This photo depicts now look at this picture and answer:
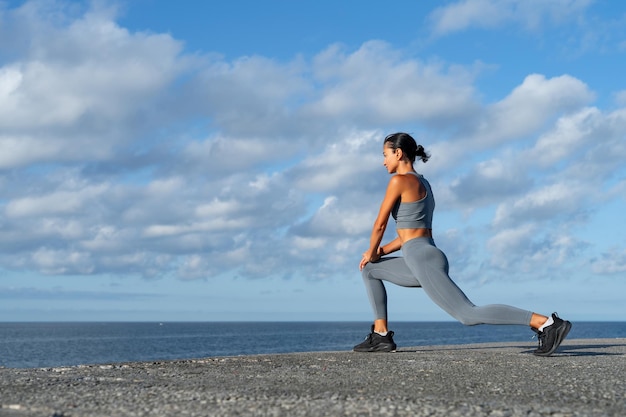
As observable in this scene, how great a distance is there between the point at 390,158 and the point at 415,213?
2.68 ft

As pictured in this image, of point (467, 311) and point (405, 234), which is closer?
point (467, 311)

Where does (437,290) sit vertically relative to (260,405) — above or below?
above

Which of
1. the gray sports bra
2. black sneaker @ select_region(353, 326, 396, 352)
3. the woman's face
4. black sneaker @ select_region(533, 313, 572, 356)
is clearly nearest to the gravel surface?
black sneaker @ select_region(533, 313, 572, 356)

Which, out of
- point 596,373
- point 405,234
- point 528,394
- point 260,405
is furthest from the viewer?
point 405,234

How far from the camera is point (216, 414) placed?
13.8 ft

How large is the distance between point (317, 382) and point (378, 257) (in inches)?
133

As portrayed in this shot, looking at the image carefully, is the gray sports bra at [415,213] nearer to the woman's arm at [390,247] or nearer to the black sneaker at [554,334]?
the woman's arm at [390,247]

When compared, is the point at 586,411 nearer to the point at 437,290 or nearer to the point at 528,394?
the point at 528,394

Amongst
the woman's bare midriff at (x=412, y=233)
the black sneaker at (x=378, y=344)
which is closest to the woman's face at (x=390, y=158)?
the woman's bare midriff at (x=412, y=233)

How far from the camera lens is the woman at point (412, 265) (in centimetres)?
792

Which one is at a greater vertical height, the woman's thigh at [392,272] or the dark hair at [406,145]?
the dark hair at [406,145]

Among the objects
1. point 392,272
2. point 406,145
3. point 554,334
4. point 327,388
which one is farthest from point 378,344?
point 327,388

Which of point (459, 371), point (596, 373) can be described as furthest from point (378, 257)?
point (596, 373)

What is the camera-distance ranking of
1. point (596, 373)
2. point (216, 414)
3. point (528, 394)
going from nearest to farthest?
1. point (216, 414)
2. point (528, 394)
3. point (596, 373)
